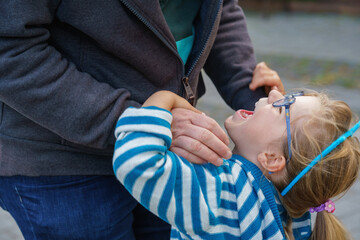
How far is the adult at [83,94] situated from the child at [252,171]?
10 centimetres

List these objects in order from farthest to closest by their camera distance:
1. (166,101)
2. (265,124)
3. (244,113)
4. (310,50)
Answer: (310,50) → (244,113) → (265,124) → (166,101)

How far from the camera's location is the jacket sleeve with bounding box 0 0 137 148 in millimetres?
1395

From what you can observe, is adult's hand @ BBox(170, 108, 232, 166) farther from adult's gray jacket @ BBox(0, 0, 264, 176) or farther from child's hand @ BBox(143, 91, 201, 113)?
adult's gray jacket @ BBox(0, 0, 264, 176)

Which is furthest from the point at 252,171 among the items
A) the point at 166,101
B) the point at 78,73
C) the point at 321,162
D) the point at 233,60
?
the point at 78,73

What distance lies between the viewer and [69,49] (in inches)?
62.5

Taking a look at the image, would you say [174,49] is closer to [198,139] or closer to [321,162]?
[198,139]

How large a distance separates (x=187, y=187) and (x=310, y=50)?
7968 millimetres

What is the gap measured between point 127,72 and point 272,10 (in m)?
12.6

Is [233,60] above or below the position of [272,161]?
above

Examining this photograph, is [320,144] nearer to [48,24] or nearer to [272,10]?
[48,24]

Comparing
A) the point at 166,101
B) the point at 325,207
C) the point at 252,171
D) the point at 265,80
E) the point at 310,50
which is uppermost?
the point at 166,101

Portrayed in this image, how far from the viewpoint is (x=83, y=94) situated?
150cm

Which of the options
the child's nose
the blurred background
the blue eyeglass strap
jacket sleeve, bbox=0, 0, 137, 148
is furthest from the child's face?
jacket sleeve, bbox=0, 0, 137, 148

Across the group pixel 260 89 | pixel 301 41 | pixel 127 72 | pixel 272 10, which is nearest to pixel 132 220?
pixel 127 72
